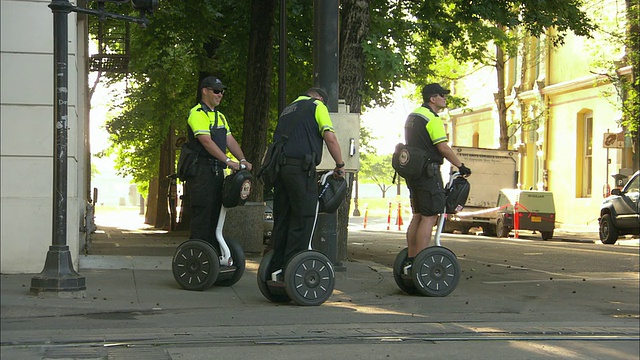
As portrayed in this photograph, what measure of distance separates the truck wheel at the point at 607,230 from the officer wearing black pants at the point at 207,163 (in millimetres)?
19329

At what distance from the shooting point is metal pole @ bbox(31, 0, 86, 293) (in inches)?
346

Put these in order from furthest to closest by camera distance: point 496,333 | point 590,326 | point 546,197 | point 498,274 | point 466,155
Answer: point 466,155, point 546,197, point 498,274, point 590,326, point 496,333

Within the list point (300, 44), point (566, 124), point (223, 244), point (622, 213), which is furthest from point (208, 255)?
point (566, 124)

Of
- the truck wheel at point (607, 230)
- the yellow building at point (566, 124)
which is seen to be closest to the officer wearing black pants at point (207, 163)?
the truck wheel at point (607, 230)

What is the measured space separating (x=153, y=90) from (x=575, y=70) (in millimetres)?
18272

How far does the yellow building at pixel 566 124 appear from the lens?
119ft

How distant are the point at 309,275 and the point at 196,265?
132 centimetres

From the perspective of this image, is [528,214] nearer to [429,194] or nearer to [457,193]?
[457,193]

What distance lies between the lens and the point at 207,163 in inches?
376

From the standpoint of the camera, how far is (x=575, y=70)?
4016cm

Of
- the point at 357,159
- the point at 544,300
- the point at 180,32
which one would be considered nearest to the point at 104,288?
the point at 357,159

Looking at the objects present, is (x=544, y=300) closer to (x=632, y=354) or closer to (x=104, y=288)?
(x=632, y=354)

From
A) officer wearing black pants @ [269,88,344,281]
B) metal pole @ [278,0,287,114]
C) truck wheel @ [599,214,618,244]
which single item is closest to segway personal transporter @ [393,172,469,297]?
officer wearing black pants @ [269,88,344,281]

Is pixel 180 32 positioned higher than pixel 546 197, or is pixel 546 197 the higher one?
pixel 180 32
